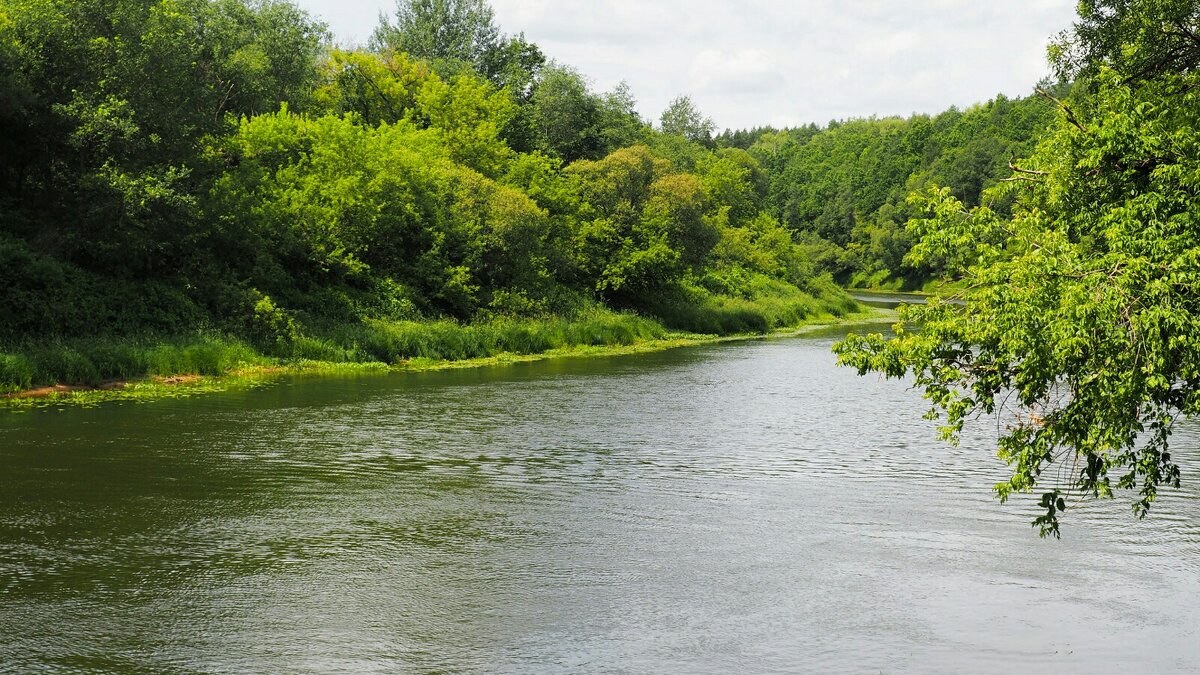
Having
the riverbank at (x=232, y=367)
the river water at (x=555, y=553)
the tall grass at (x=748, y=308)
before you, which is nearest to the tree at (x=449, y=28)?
the tall grass at (x=748, y=308)

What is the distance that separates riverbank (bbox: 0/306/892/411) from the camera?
2972cm

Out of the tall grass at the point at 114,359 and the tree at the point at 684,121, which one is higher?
the tree at the point at 684,121

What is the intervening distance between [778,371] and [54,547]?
30794 millimetres

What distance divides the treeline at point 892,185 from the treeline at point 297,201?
7187 cm

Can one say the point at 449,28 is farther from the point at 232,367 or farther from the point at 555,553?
the point at 555,553

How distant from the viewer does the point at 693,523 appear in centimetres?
1720

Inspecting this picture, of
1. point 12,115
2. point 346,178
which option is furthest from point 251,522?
point 346,178

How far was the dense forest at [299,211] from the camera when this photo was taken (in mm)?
35344

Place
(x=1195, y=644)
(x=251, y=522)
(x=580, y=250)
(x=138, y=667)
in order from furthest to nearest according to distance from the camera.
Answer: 1. (x=580, y=250)
2. (x=251, y=522)
3. (x=1195, y=644)
4. (x=138, y=667)

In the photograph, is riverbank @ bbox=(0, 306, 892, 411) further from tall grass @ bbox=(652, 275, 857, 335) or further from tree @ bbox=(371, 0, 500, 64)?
tree @ bbox=(371, 0, 500, 64)

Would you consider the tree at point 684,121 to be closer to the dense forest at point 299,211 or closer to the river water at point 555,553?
the dense forest at point 299,211

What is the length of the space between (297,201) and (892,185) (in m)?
143

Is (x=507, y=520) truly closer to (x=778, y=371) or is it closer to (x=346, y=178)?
(x=778, y=371)

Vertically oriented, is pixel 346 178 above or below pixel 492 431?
above
